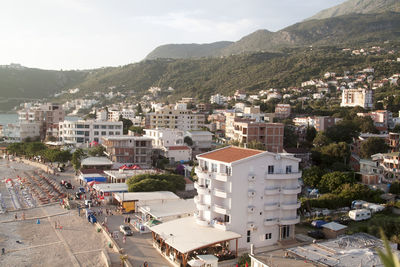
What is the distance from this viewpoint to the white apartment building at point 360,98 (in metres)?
90.0

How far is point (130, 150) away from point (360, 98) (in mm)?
61228

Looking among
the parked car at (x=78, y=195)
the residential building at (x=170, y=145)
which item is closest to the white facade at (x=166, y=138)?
the residential building at (x=170, y=145)

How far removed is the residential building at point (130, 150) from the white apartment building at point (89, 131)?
40.0 ft

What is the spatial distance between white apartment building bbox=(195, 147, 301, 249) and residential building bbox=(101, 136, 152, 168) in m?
29.8

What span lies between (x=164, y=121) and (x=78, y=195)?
4319 cm

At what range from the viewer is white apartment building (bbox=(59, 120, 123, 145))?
226ft

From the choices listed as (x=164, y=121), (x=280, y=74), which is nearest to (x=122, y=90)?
(x=280, y=74)

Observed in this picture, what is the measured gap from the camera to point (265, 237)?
2556 centimetres

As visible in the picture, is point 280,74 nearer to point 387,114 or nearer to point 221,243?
point 387,114

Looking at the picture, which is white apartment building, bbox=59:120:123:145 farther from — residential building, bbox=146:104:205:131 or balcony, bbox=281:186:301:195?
balcony, bbox=281:186:301:195

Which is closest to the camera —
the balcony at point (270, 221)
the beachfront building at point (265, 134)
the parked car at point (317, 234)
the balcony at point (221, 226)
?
the balcony at point (221, 226)

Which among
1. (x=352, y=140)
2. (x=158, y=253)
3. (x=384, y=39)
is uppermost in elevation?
(x=384, y=39)

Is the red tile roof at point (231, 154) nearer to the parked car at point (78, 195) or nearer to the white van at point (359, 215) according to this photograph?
the white van at point (359, 215)

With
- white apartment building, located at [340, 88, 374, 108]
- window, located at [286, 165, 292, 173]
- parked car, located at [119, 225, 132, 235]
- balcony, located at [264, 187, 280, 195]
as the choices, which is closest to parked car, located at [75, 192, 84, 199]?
parked car, located at [119, 225, 132, 235]
